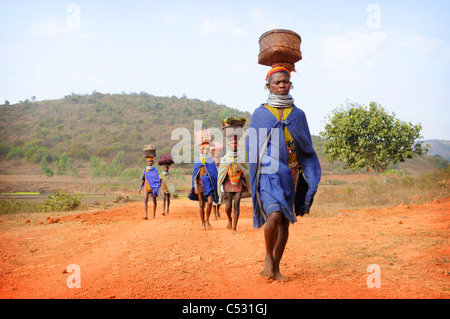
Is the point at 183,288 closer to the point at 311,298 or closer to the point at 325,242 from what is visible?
the point at 311,298

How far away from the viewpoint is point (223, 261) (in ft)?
17.5

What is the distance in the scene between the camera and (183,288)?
12.8 ft

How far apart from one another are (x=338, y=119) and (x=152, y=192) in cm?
1102

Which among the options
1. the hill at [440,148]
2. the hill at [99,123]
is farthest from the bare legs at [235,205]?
the hill at [440,148]

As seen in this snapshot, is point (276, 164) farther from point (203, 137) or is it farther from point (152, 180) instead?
point (152, 180)

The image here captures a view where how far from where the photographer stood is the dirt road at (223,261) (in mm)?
3777

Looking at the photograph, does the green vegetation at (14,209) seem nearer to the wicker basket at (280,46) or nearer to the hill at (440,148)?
the wicker basket at (280,46)

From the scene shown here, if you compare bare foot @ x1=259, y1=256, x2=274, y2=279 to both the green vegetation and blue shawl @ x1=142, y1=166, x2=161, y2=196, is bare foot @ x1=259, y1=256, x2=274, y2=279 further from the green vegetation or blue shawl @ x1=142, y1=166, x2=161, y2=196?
the green vegetation

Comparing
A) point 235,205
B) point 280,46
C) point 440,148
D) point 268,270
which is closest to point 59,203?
point 235,205

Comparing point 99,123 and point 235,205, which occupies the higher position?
point 99,123

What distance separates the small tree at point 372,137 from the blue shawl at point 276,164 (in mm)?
13638

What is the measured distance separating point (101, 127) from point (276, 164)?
57809 millimetres
